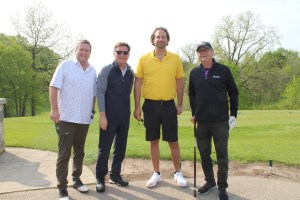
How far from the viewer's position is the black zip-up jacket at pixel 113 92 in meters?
5.38

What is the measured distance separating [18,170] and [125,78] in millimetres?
2812

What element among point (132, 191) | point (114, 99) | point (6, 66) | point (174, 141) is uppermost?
point (6, 66)

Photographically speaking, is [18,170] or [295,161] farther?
[295,161]

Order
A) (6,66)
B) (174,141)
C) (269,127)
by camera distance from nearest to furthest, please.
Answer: (174,141)
(269,127)
(6,66)

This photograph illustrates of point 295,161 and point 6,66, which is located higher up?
point 6,66

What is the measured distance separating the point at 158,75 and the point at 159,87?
0.61 ft

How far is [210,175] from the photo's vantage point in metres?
5.49

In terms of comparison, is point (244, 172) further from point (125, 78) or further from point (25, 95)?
point (25, 95)

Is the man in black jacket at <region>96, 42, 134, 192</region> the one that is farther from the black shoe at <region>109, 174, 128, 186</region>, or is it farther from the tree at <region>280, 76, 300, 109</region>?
the tree at <region>280, 76, 300, 109</region>

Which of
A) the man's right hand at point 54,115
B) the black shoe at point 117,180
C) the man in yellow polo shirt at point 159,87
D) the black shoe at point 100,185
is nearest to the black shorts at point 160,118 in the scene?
the man in yellow polo shirt at point 159,87

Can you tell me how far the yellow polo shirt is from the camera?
18.4 ft

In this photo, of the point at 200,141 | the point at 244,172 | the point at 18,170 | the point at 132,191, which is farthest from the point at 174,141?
the point at 18,170

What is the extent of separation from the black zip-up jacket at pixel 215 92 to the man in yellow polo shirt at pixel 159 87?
504 millimetres

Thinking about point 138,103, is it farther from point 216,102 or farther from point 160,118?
point 216,102
